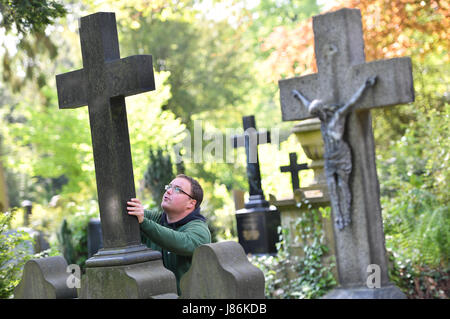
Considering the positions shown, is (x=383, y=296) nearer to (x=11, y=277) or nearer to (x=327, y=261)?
(x=11, y=277)

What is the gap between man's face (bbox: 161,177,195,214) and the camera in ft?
16.1

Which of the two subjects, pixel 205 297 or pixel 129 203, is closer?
pixel 205 297

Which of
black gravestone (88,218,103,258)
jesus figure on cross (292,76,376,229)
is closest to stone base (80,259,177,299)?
jesus figure on cross (292,76,376,229)

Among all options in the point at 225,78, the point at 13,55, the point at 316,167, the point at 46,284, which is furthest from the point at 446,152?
the point at 225,78

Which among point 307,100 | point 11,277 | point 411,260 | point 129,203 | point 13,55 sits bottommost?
point 411,260

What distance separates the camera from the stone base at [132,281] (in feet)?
12.4

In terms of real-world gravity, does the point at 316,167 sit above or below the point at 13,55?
below

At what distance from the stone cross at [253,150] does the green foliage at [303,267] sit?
3.62 m

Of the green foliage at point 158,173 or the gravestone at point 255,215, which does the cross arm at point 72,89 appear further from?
the green foliage at point 158,173

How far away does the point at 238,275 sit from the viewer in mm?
3379

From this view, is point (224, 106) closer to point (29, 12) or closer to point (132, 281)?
point (29, 12)

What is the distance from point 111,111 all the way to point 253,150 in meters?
9.83

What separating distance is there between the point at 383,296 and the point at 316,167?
178 inches

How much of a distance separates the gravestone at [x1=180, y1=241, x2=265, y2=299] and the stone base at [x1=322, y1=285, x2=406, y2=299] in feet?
6.75
